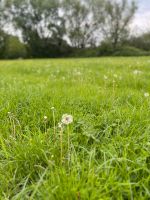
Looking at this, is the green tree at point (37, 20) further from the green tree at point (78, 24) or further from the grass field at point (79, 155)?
the grass field at point (79, 155)

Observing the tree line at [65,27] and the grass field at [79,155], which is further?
the tree line at [65,27]

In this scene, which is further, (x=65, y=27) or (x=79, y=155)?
(x=65, y=27)

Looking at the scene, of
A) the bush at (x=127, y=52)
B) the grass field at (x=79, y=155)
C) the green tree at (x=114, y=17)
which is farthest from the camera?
the green tree at (x=114, y=17)

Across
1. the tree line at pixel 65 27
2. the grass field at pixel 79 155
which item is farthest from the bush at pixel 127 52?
the grass field at pixel 79 155

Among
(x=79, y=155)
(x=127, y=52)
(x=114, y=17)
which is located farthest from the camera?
(x=114, y=17)

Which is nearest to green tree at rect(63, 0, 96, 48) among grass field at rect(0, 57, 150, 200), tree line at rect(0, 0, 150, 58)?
tree line at rect(0, 0, 150, 58)

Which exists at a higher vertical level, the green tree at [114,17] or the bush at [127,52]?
the green tree at [114,17]

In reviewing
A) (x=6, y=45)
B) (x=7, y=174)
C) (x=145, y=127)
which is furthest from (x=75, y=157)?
(x=6, y=45)

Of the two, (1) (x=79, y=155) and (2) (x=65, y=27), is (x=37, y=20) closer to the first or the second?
(2) (x=65, y=27)

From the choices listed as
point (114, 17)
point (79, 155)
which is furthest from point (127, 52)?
point (79, 155)
